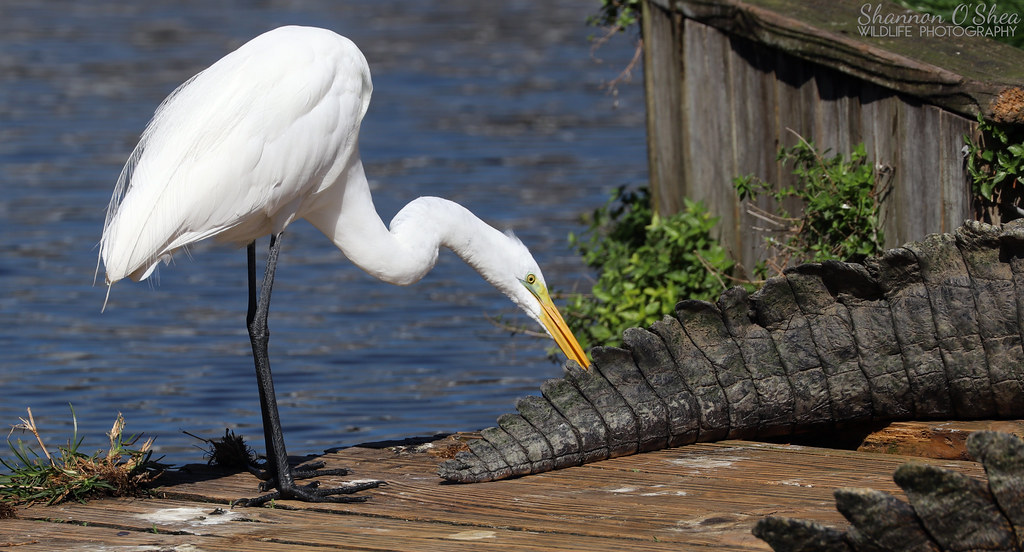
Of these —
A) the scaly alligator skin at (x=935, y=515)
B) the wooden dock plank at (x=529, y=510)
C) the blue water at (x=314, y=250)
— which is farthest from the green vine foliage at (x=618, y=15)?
the scaly alligator skin at (x=935, y=515)

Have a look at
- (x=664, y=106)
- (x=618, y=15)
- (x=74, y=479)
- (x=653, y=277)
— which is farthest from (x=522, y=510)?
(x=618, y=15)

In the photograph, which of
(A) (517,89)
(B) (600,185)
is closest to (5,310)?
(B) (600,185)

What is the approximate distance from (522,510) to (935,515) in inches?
55.7

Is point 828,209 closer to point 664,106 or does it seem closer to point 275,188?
point 664,106

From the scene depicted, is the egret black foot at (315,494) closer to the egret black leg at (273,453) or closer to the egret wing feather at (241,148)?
the egret black leg at (273,453)

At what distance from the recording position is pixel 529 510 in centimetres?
439

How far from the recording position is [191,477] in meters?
5.13

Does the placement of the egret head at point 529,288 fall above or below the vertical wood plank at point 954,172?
below

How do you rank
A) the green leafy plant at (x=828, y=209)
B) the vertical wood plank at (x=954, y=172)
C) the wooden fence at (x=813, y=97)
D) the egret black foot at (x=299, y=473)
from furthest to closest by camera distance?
1. the green leafy plant at (x=828, y=209)
2. the wooden fence at (x=813, y=97)
3. the vertical wood plank at (x=954, y=172)
4. the egret black foot at (x=299, y=473)

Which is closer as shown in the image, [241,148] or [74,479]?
[74,479]

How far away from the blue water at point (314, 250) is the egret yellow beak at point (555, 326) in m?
2.28

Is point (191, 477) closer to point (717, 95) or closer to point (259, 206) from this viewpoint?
point (259, 206)

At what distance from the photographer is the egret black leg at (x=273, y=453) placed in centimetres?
476

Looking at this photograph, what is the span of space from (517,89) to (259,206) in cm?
1326
